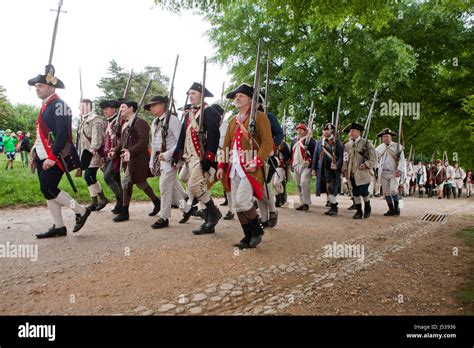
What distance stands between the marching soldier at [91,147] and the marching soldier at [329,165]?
513 cm

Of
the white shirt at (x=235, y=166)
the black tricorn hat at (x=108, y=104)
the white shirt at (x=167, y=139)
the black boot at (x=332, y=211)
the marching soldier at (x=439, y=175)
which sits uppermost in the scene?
the black tricorn hat at (x=108, y=104)

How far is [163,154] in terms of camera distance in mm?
6734

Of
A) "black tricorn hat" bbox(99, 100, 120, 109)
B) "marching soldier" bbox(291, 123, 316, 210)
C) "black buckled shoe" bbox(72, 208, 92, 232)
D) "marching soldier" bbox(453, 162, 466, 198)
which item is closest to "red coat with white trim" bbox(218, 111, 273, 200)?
"black buckled shoe" bbox(72, 208, 92, 232)

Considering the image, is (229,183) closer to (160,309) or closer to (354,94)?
(160,309)

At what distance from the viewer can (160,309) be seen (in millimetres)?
3211

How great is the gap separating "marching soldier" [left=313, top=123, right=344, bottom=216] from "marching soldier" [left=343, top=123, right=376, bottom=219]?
236mm

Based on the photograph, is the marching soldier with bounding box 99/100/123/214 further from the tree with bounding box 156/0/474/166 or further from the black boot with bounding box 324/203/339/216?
the tree with bounding box 156/0/474/166

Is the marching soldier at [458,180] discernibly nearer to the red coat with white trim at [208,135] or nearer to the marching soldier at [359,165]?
the marching soldier at [359,165]

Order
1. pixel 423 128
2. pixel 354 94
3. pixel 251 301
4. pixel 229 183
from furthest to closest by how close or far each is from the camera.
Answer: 1. pixel 423 128
2. pixel 354 94
3. pixel 229 183
4. pixel 251 301

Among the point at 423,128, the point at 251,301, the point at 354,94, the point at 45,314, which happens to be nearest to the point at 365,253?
the point at 251,301

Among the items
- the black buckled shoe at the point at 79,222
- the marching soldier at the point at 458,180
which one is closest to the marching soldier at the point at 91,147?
the black buckled shoe at the point at 79,222

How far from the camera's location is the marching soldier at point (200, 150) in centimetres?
615

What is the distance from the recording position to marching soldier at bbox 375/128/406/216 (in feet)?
31.6
